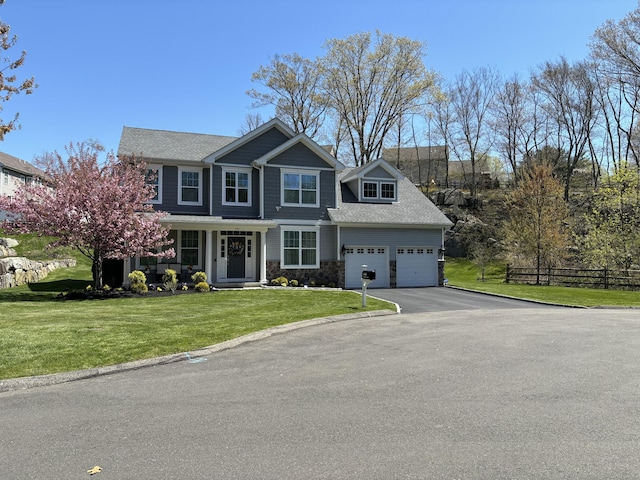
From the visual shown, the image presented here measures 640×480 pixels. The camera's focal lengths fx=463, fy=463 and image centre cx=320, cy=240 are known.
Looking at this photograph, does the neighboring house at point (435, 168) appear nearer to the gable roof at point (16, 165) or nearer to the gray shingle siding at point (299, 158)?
the gray shingle siding at point (299, 158)

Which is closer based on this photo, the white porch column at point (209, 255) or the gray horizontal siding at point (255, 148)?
the white porch column at point (209, 255)

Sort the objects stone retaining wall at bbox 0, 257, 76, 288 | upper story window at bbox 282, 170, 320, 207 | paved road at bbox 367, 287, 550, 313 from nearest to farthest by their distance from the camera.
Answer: paved road at bbox 367, 287, 550, 313 → stone retaining wall at bbox 0, 257, 76, 288 → upper story window at bbox 282, 170, 320, 207

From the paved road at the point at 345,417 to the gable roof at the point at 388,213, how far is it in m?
15.3

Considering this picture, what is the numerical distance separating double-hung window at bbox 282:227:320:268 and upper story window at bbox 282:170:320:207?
138 centimetres

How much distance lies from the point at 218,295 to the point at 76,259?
17000mm

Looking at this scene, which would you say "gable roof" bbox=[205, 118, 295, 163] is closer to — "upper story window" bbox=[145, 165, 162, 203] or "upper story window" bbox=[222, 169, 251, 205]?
"upper story window" bbox=[222, 169, 251, 205]

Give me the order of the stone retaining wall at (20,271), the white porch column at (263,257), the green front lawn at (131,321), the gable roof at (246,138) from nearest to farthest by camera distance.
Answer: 1. the green front lawn at (131,321)
2. the stone retaining wall at (20,271)
3. the white porch column at (263,257)
4. the gable roof at (246,138)

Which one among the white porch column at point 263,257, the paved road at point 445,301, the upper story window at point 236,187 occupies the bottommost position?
the paved road at point 445,301

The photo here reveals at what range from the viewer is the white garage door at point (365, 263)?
939 inches

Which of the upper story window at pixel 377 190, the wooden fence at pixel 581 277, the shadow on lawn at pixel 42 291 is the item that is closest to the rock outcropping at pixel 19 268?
the shadow on lawn at pixel 42 291

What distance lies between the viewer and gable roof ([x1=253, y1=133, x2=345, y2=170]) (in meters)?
22.5

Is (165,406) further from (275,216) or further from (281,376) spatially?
(275,216)

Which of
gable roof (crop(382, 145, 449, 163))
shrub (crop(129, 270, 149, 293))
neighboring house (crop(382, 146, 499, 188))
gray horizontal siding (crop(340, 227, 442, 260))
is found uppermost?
gable roof (crop(382, 145, 449, 163))

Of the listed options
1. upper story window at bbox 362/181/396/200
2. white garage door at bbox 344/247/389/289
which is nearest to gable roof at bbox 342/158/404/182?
upper story window at bbox 362/181/396/200
